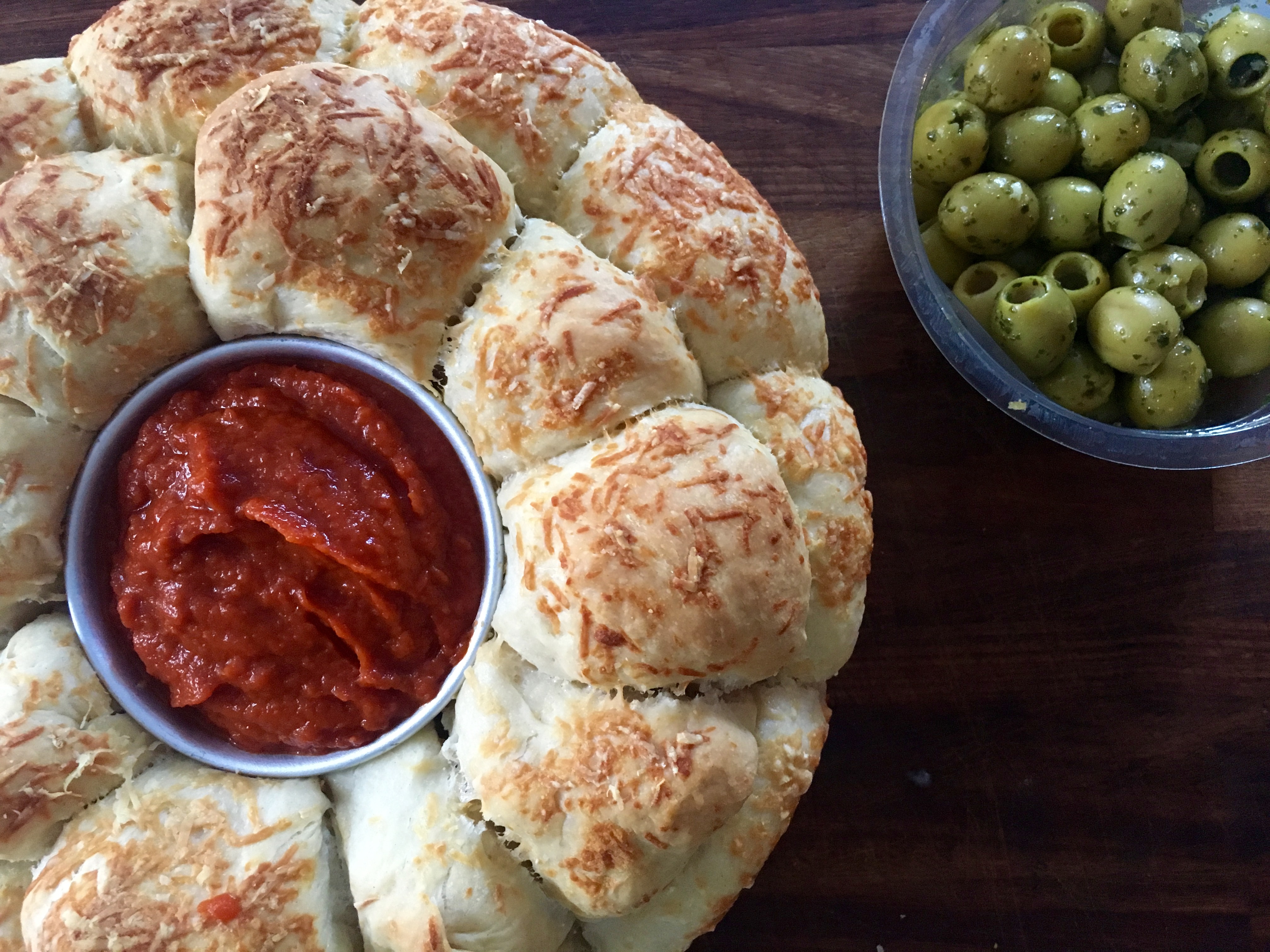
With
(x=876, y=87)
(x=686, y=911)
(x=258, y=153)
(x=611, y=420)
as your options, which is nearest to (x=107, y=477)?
(x=258, y=153)

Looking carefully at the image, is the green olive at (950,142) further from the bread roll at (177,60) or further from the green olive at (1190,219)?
the bread roll at (177,60)

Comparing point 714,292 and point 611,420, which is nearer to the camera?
point 611,420

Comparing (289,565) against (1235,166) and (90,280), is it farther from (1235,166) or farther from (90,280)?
(1235,166)

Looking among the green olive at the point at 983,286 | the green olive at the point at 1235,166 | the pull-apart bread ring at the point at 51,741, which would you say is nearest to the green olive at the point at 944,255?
the green olive at the point at 983,286

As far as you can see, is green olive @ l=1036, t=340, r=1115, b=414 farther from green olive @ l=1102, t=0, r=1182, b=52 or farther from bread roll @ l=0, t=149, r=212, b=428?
bread roll @ l=0, t=149, r=212, b=428

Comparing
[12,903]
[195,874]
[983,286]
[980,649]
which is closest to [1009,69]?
[983,286]

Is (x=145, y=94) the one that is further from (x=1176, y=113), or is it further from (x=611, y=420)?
(x=1176, y=113)
